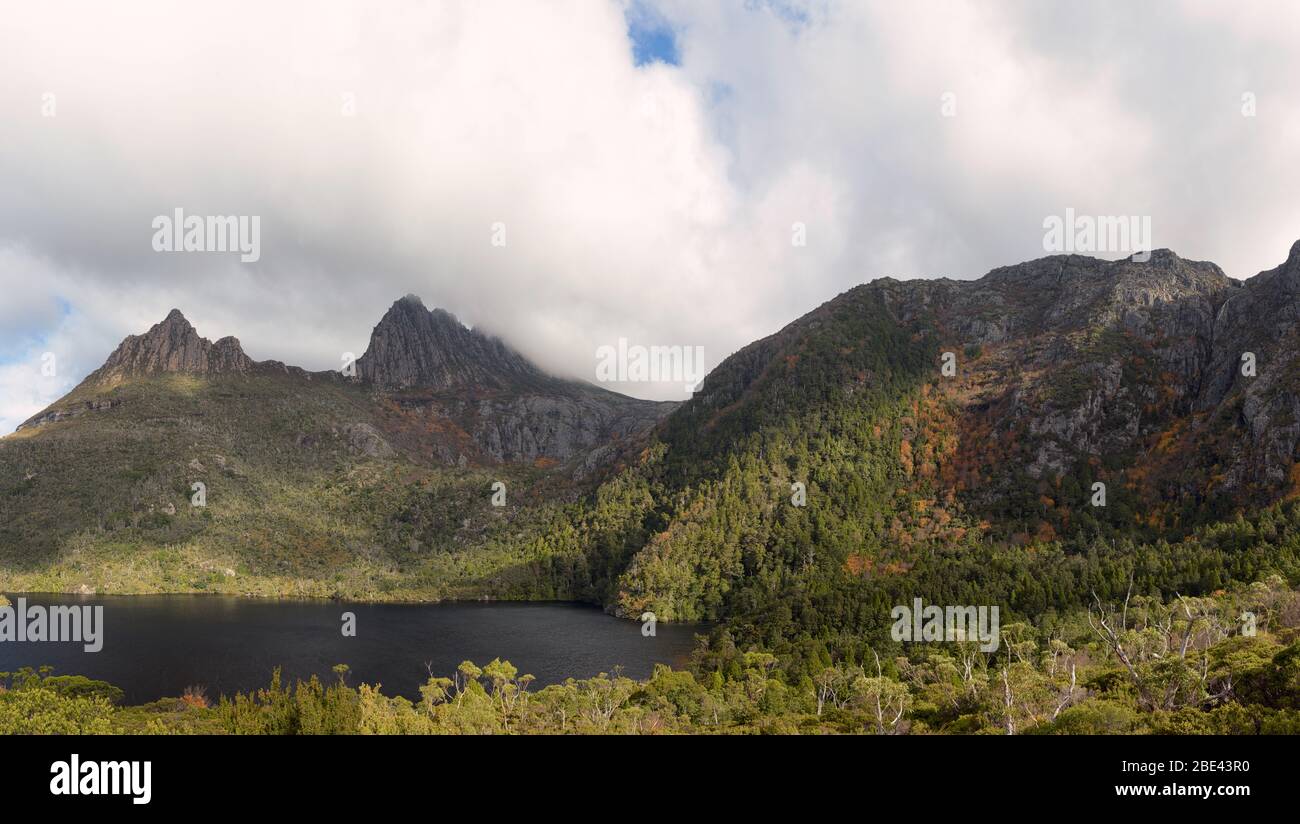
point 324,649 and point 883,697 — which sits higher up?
point 883,697

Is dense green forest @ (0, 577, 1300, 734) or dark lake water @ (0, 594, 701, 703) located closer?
dense green forest @ (0, 577, 1300, 734)

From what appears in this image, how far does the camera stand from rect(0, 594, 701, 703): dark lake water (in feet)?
400

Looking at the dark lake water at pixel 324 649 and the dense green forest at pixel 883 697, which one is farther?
the dark lake water at pixel 324 649

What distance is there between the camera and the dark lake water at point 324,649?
400 ft

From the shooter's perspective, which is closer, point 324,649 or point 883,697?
point 883,697

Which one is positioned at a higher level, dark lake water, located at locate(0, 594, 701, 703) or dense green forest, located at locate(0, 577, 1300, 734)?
dense green forest, located at locate(0, 577, 1300, 734)

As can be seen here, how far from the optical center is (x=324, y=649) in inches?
5851

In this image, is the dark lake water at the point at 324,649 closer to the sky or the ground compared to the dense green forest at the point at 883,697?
closer to the ground
